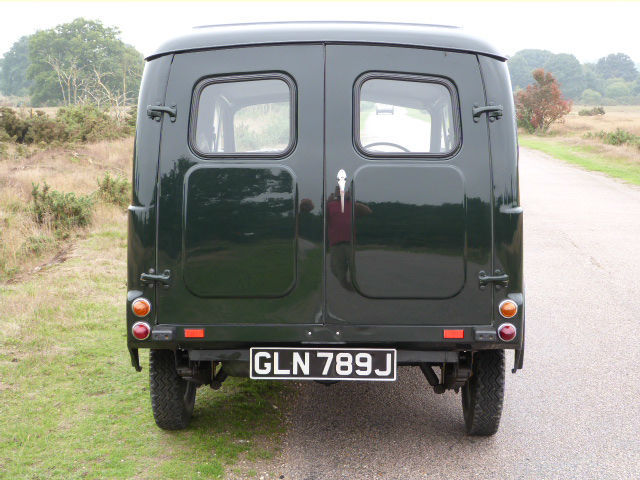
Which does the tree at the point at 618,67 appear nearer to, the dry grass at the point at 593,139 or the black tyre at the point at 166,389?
the dry grass at the point at 593,139

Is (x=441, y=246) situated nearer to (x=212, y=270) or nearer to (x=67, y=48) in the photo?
(x=212, y=270)

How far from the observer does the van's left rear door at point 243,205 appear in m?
3.52

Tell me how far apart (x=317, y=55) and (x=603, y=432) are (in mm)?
2859

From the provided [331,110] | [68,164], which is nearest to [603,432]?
[331,110]

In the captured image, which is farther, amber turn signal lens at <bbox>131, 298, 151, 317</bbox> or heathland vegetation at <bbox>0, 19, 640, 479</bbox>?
heathland vegetation at <bbox>0, 19, 640, 479</bbox>

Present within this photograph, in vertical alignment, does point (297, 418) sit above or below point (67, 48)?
below

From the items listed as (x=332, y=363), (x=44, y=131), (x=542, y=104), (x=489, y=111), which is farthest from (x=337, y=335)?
(x=542, y=104)

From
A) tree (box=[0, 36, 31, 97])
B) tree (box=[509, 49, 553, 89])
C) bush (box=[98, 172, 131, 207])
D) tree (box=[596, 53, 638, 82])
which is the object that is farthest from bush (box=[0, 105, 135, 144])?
tree (box=[596, 53, 638, 82])

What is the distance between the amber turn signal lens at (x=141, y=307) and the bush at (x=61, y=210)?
743 centimetres

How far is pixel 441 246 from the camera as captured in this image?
3.48 meters

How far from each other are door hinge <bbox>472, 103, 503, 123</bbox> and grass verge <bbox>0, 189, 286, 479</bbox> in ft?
7.04

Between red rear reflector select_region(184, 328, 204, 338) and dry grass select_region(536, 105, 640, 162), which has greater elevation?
dry grass select_region(536, 105, 640, 162)

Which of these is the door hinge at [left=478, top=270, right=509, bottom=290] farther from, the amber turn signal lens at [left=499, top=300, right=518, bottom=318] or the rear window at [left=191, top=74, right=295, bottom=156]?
the rear window at [left=191, top=74, right=295, bottom=156]

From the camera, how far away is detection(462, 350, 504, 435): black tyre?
3926 millimetres
